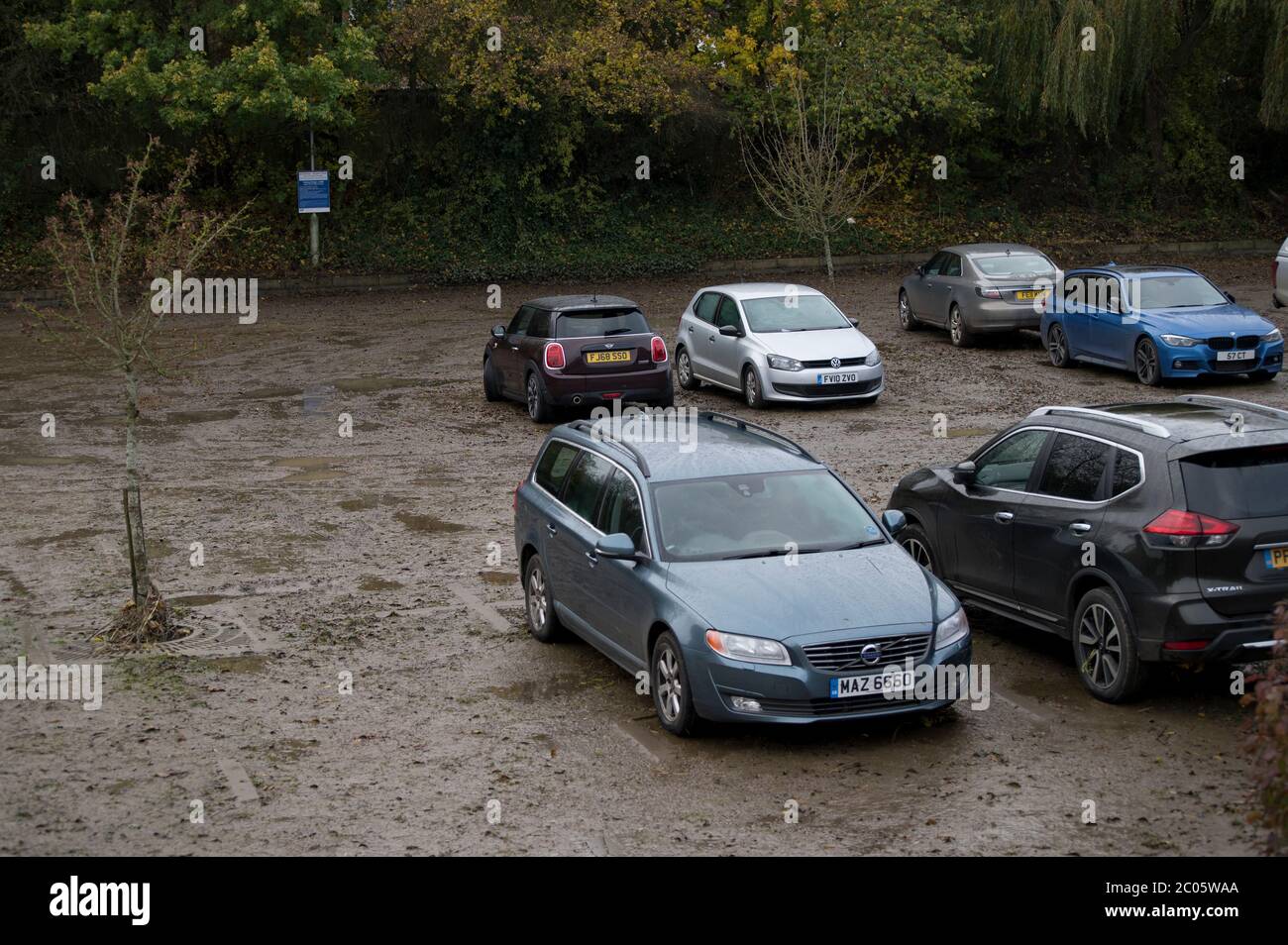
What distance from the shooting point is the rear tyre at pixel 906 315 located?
28094mm

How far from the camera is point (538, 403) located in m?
20.5

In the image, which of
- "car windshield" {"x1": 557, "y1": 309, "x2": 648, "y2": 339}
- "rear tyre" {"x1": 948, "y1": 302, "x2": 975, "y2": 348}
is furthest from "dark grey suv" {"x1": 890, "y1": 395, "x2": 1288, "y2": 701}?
"rear tyre" {"x1": 948, "y1": 302, "x2": 975, "y2": 348}

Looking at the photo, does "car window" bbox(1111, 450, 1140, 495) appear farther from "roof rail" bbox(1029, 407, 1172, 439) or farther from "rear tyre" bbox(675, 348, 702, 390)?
"rear tyre" bbox(675, 348, 702, 390)

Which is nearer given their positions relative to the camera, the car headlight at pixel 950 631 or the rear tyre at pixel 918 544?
the car headlight at pixel 950 631

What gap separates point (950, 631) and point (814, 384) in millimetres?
12338

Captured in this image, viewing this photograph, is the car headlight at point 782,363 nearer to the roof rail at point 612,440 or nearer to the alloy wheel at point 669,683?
the roof rail at point 612,440

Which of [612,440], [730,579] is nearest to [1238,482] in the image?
[730,579]

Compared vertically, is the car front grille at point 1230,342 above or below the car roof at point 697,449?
below

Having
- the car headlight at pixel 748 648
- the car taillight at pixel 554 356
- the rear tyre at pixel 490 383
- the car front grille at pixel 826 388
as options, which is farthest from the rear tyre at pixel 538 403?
the car headlight at pixel 748 648

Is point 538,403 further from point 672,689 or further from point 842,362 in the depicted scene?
point 672,689

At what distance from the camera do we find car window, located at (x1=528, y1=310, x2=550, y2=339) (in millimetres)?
20531

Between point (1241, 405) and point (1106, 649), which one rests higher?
point (1241, 405)

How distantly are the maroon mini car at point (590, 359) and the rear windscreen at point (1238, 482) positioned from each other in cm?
1211

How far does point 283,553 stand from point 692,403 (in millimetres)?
9522
